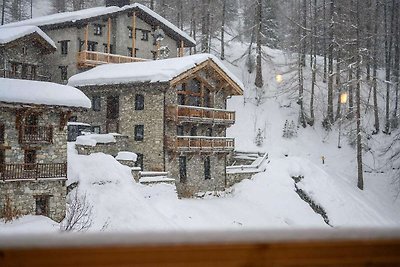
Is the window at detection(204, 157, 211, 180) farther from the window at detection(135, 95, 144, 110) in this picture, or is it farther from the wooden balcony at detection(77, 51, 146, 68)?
the wooden balcony at detection(77, 51, 146, 68)

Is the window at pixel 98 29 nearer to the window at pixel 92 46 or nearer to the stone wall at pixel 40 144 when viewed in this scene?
the window at pixel 92 46

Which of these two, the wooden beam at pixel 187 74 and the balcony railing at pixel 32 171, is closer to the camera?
the balcony railing at pixel 32 171

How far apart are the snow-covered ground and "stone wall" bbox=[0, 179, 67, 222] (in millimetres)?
769

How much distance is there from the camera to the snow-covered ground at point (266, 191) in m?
16.4

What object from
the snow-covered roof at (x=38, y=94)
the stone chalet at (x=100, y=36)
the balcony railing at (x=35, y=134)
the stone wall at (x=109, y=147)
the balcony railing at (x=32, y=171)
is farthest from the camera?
the stone chalet at (x=100, y=36)

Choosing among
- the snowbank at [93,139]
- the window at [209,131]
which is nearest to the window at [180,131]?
the window at [209,131]

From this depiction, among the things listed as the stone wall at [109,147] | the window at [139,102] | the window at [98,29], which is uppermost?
the window at [98,29]

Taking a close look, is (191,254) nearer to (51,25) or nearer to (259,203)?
(259,203)

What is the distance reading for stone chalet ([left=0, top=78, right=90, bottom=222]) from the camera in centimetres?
1522

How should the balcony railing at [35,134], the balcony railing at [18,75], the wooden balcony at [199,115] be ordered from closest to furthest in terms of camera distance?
1. the balcony railing at [35,134]
2. the wooden balcony at [199,115]
3. the balcony railing at [18,75]

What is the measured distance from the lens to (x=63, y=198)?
16.5 meters

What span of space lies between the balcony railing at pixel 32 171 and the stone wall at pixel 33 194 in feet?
0.65

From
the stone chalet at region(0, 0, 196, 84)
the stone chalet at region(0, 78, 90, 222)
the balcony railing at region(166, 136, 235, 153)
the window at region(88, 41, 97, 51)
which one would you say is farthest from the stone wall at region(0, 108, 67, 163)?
the window at region(88, 41, 97, 51)

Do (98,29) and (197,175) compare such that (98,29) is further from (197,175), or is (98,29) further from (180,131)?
(197,175)
